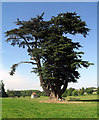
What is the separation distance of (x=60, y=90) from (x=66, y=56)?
6173mm

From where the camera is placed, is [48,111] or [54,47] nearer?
[48,111]

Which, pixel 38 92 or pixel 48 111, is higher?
pixel 48 111

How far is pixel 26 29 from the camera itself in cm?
2852

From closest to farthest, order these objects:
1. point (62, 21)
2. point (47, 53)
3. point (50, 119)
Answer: point (50, 119) → point (47, 53) → point (62, 21)

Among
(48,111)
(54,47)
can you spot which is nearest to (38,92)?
(54,47)

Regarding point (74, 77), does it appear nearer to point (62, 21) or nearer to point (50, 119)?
point (62, 21)

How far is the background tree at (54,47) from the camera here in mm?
25703

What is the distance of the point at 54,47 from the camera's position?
83.1ft

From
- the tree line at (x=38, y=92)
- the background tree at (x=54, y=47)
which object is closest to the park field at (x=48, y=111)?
the background tree at (x=54, y=47)

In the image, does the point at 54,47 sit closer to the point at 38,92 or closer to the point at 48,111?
the point at 48,111

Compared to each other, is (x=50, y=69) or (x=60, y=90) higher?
(x=50, y=69)

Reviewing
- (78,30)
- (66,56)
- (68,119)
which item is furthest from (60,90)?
(68,119)

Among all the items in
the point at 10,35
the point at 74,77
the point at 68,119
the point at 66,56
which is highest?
the point at 10,35

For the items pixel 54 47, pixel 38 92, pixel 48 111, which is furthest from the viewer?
pixel 38 92
